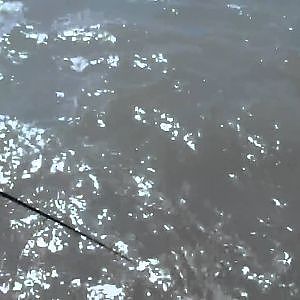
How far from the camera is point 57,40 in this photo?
142 inches

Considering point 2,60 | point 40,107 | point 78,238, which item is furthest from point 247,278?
point 2,60

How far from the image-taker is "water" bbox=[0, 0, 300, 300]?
2.52 m

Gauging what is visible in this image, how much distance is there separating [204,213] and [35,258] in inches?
29.0

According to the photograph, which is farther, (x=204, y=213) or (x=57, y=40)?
(x=57, y=40)

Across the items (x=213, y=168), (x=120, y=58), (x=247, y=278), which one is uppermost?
(x=120, y=58)

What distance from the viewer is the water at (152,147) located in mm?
2520

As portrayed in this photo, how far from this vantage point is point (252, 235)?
8.65 ft

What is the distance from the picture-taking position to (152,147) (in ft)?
9.83

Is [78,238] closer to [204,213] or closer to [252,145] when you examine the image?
[204,213]

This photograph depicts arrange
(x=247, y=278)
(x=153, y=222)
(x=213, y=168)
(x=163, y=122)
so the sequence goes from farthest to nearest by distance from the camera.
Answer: (x=163, y=122) → (x=213, y=168) → (x=153, y=222) → (x=247, y=278)

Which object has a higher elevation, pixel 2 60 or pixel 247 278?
pixel 2 60

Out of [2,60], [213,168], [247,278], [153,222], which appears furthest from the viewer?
[2,60]

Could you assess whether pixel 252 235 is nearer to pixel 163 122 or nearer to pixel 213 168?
pixel 213 168

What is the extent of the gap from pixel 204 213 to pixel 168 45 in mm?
1220
